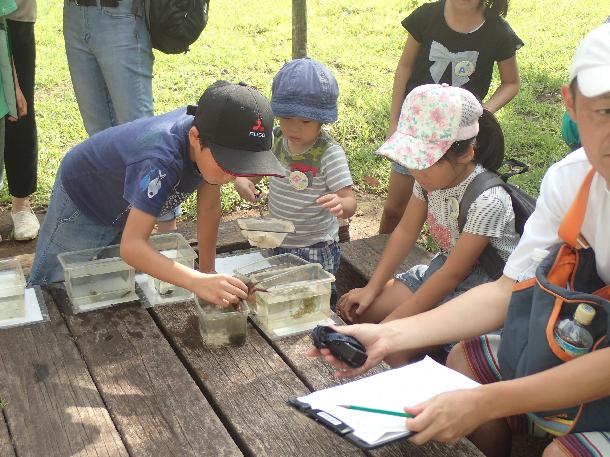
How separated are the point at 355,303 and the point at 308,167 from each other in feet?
1.83

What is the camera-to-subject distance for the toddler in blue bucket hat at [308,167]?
2.76 meters

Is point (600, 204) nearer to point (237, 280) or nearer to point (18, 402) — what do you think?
point (237, 280)

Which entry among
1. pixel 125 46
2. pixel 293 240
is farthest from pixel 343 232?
pixel 125 46

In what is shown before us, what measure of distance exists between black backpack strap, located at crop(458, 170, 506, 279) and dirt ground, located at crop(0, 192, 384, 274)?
5.24 ft

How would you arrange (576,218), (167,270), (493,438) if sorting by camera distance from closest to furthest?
(576,218)
(493,438)
(167,270)

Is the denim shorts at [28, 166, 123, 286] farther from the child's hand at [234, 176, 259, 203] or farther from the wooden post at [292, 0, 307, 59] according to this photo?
the wooden post at [292, 0, 307, 59]

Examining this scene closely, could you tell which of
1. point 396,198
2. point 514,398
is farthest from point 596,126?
point 396,198

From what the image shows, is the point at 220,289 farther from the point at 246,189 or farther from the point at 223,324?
the point at 246,189

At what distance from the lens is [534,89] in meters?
6.10

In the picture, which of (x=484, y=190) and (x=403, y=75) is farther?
(x=403, y=75)

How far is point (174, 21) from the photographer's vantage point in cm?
327

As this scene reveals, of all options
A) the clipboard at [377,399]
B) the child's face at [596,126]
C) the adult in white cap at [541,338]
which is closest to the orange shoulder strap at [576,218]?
the adult in white cap at [541,338]

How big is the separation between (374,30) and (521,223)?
18.0 ft

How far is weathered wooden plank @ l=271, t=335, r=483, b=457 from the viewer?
1.62m
